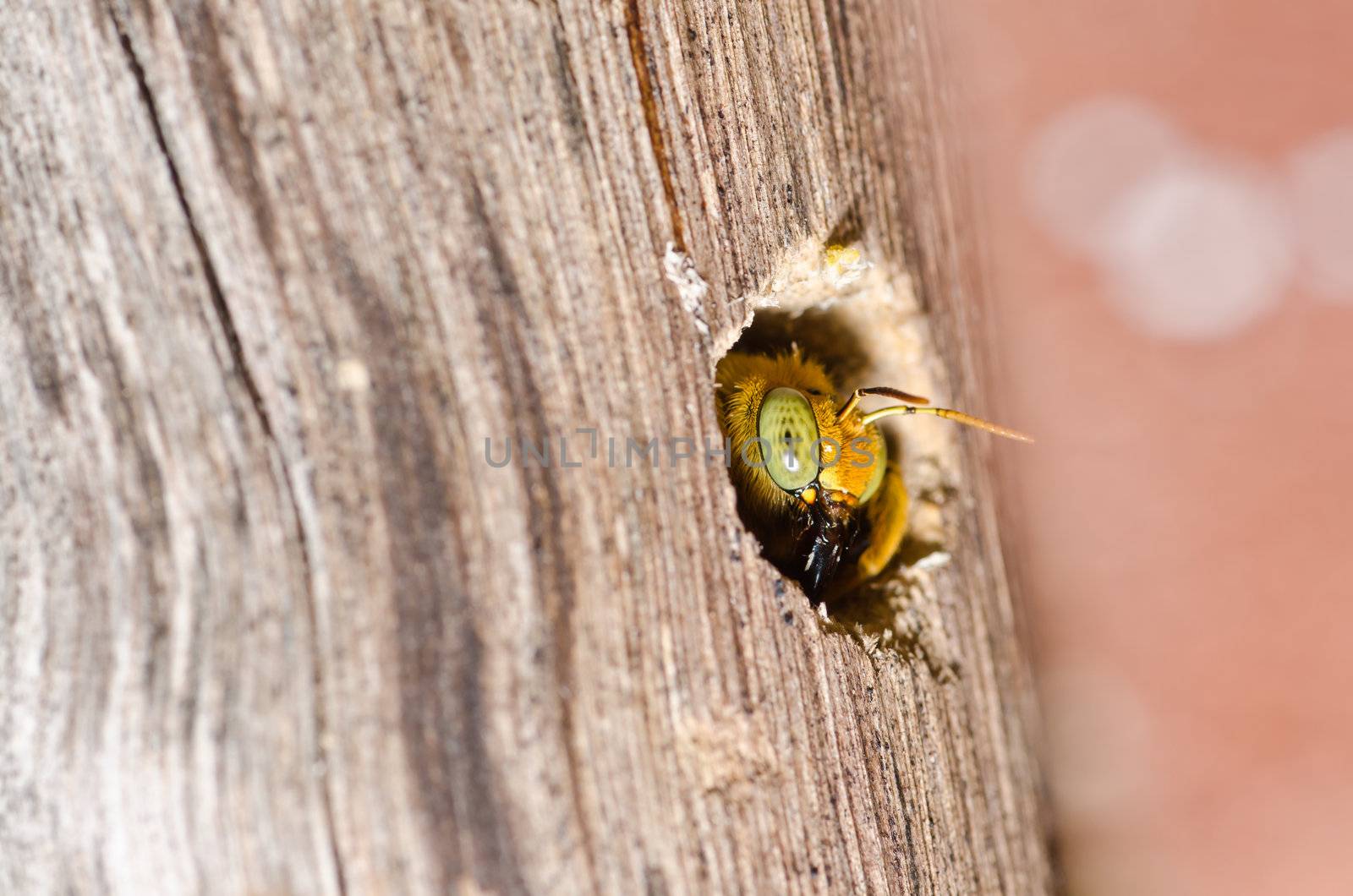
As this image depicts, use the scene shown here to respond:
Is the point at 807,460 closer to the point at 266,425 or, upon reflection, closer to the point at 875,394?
the point at 875,394

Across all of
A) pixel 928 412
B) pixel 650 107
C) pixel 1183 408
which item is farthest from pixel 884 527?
pixel 1183 408

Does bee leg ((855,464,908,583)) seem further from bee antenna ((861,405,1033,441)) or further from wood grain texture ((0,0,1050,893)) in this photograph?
wood grain texture ((0,0,1050,893))

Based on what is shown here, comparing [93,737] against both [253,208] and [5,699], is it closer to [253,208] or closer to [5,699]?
[5,699]

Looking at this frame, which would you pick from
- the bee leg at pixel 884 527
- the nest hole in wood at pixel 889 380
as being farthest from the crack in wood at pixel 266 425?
the bee leg at pixel 884 527

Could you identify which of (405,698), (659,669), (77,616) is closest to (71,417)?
(77,616)

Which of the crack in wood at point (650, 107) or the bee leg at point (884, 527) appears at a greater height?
the crack in wood at point (650, 107)

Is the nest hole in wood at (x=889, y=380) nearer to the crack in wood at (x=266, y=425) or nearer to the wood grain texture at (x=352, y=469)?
the wood grain texture at (x=352, y=469)

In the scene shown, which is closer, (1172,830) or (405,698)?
(405,698)
